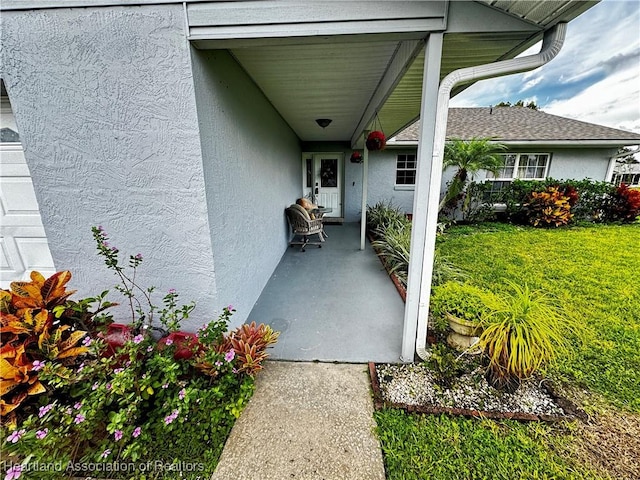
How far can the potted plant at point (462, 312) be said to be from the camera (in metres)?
2.08

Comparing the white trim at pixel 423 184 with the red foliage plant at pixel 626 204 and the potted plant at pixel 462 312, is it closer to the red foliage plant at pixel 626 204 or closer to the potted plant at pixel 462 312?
the potted plant at pixel 462 312

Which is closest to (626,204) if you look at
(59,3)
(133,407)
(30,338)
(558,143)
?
(558,143)

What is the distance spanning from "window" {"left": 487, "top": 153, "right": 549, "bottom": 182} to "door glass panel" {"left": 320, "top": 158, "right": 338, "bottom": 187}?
5.23 metres

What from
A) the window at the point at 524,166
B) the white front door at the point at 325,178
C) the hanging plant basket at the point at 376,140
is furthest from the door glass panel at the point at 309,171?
the window at the point at 524,166

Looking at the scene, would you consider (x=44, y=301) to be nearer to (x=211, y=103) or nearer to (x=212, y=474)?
(x=212, y=474)

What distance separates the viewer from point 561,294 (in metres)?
3.40

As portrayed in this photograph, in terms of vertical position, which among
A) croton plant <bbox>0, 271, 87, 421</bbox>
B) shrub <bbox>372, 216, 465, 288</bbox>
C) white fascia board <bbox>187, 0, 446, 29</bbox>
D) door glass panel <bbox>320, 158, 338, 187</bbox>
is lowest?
shrub <bbox>372, 216, 465, 288</bbox>

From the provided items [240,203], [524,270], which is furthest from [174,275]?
[524,270]

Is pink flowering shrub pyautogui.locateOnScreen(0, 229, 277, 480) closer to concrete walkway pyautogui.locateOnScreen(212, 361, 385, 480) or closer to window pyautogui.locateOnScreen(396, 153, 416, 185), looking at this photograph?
concrete walkway pyautogui.locateOnScreen(212, 361, 385, 480)

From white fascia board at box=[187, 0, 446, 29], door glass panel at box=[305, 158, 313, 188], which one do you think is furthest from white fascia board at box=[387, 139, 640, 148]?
white fascia board at box=[187, 0, 446, 29]

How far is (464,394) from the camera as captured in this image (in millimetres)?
1893

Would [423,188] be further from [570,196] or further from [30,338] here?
[570,196]

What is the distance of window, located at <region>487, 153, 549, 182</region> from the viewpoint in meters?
8.28

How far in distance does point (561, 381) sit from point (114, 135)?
13.3 feet
